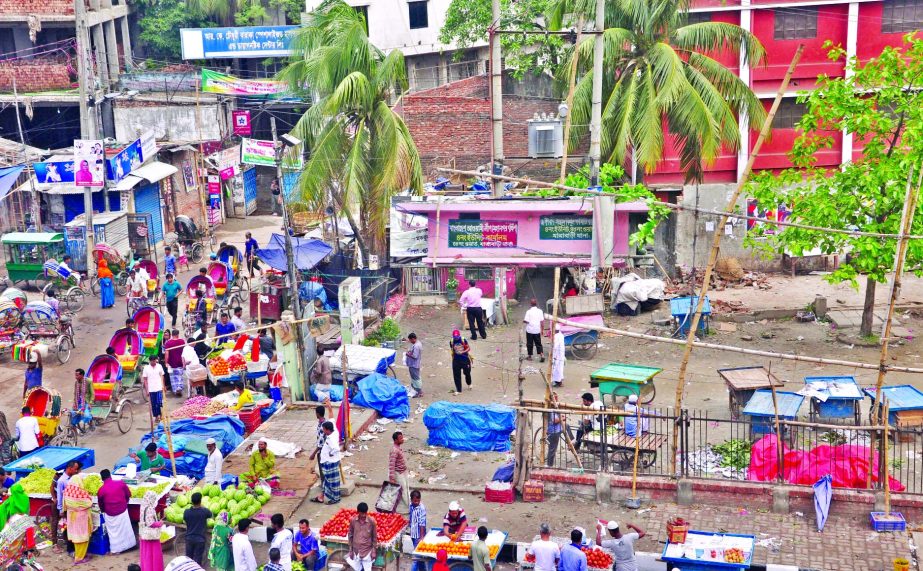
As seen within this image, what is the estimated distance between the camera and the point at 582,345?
22.2 m

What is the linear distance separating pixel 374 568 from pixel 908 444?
765 cm

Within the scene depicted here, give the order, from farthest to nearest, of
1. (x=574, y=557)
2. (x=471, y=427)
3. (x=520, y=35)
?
(x=520, y=35), (x=471, y=427), (x=574, y=557)

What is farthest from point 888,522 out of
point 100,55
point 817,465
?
point 100,55

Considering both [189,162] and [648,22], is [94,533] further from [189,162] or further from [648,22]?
[189,162]

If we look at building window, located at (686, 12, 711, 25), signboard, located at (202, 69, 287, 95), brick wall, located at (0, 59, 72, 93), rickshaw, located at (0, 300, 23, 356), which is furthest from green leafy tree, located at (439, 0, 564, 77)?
rickshaw, located at (0, 300, 23, 356)

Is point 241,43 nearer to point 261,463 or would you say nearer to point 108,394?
point 108,394

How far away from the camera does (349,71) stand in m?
26.5

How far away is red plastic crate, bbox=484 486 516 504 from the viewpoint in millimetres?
15523

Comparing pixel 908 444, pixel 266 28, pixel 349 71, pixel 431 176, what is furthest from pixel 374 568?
pixel 266 28

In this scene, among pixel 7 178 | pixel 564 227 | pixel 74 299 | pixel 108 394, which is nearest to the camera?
pixel 108 394

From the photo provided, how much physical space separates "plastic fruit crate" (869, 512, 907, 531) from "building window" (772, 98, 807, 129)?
1701 cm

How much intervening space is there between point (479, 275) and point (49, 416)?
10.3m

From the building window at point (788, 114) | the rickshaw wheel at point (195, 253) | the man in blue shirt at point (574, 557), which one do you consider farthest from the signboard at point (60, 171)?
the man in blue shirt at point (574, 557)

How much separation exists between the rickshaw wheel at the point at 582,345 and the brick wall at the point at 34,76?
2507 cm
